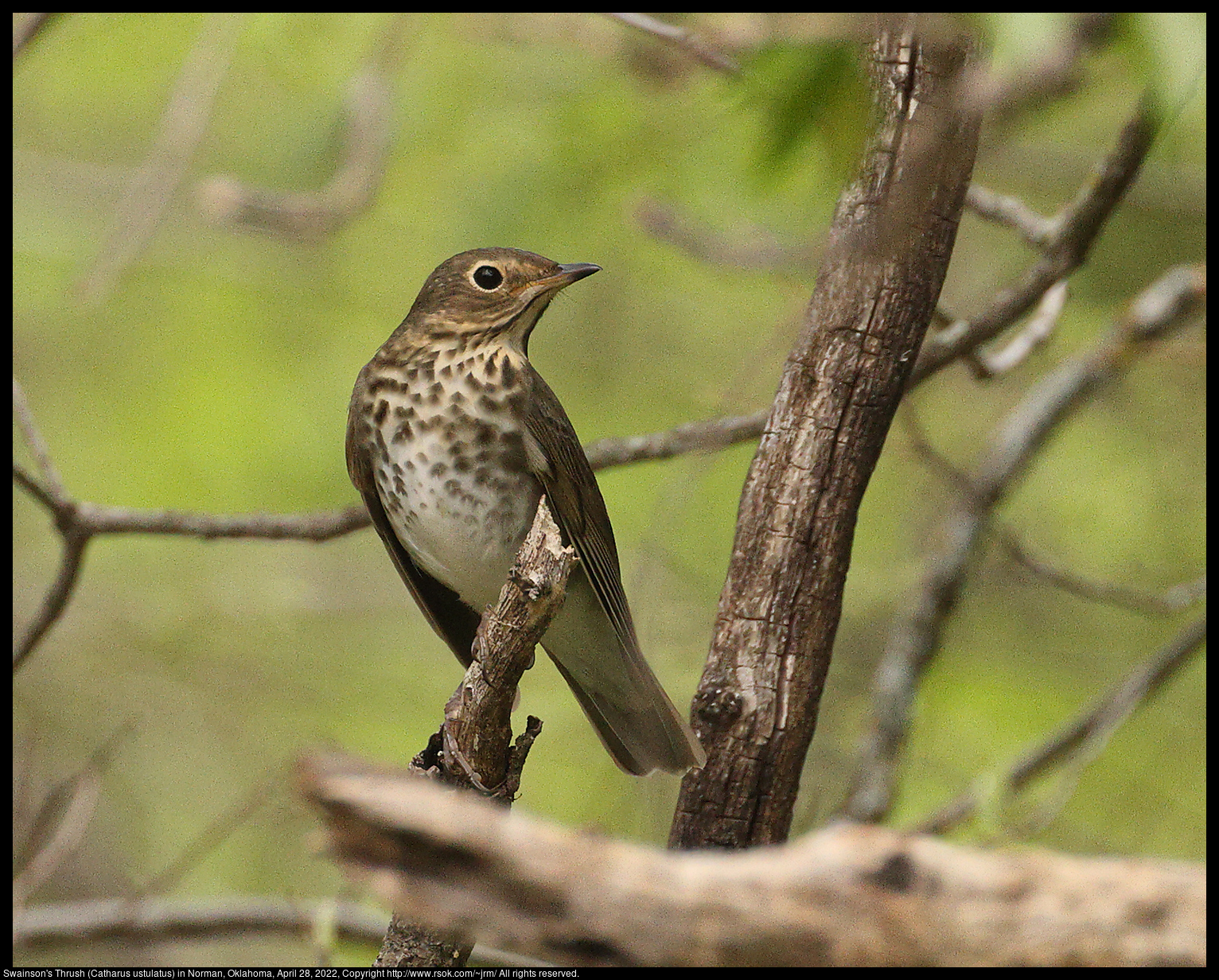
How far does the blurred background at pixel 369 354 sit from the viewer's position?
244 inches

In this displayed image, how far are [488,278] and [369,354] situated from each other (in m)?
3.90

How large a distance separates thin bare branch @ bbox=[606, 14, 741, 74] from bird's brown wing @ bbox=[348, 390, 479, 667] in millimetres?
1551

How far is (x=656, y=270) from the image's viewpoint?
8328 millimetres

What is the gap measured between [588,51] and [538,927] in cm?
572

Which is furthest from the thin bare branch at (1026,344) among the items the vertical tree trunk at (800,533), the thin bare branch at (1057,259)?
the vertical tree trunk at (800,533)

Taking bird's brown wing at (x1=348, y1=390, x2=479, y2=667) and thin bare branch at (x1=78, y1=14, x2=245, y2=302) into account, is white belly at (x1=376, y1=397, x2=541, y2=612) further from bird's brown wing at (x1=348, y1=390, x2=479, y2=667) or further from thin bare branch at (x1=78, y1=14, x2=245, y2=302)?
thin bare branch at (x1=78, y1=14, x2=245, y2=302)

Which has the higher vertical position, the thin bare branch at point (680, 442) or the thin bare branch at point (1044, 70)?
the thin bare branch at point (1044, 70)

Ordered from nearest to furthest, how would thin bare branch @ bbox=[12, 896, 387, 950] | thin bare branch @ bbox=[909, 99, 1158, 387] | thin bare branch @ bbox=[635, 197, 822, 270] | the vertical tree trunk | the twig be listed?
the twig → the vertical tree trunk → thin bare branch @ bbox=[909, 99, 1158, 387] → thin bare branch @ bbox=[12, 896, 387, 950] → thin bare branch @ bbox=[635, 197, 822, 270]

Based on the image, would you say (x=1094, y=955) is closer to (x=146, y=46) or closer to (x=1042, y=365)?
(x=1042, y=365)

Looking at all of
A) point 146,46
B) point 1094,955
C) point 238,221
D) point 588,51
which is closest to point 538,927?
point 1094,955

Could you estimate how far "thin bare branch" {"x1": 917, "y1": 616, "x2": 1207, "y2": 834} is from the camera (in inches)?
203

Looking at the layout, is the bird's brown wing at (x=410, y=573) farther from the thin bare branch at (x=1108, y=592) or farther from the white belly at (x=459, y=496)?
the thin bare branch at (x=1108, y=592)

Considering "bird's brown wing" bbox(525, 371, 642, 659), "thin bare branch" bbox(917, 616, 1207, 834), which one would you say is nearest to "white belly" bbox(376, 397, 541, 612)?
"bird's brown wing" bbox(525, 371, 642, 659)

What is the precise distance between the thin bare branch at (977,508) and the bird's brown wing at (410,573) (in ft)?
5.39
